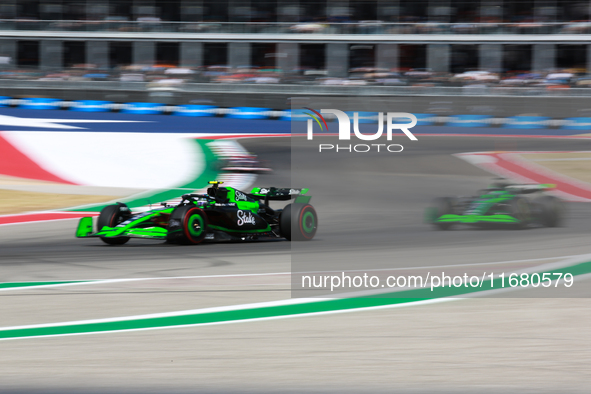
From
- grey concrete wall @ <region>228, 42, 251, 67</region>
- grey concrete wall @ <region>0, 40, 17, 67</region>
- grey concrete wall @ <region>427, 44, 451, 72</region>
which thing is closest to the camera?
grey concrete wall @ <region>427, 44, 451, 72</region>

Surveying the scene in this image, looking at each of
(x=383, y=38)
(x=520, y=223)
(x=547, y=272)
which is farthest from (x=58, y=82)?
(x=547, y=272)

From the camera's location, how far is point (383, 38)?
107 ft

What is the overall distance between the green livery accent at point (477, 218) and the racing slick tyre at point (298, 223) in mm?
1921

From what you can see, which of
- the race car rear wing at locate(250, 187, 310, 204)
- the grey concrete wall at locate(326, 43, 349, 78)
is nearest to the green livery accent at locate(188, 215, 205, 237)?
the race car rear wing at locate(250, 187, 310, 204)

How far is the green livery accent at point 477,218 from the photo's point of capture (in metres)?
9.70

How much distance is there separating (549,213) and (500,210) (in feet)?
2.62

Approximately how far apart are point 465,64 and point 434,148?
49.4ft

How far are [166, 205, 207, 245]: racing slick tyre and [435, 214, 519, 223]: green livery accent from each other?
134 inches

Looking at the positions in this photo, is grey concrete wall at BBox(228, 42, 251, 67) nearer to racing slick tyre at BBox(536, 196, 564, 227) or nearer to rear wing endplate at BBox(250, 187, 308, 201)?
rear wing endplate at BBox(250, 187, 308, 201)

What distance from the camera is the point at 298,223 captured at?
9.15 m

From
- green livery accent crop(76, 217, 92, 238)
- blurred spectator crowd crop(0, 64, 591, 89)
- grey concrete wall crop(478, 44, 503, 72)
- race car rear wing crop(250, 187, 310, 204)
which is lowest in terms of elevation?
green livery accent crop(76, 217, 92, 238)

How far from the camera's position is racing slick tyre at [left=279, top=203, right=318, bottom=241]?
30.0 ft

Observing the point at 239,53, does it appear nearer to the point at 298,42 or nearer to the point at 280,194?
the point at 298,42

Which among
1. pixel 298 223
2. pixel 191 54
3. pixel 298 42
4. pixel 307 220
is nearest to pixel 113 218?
pixel 298 223
